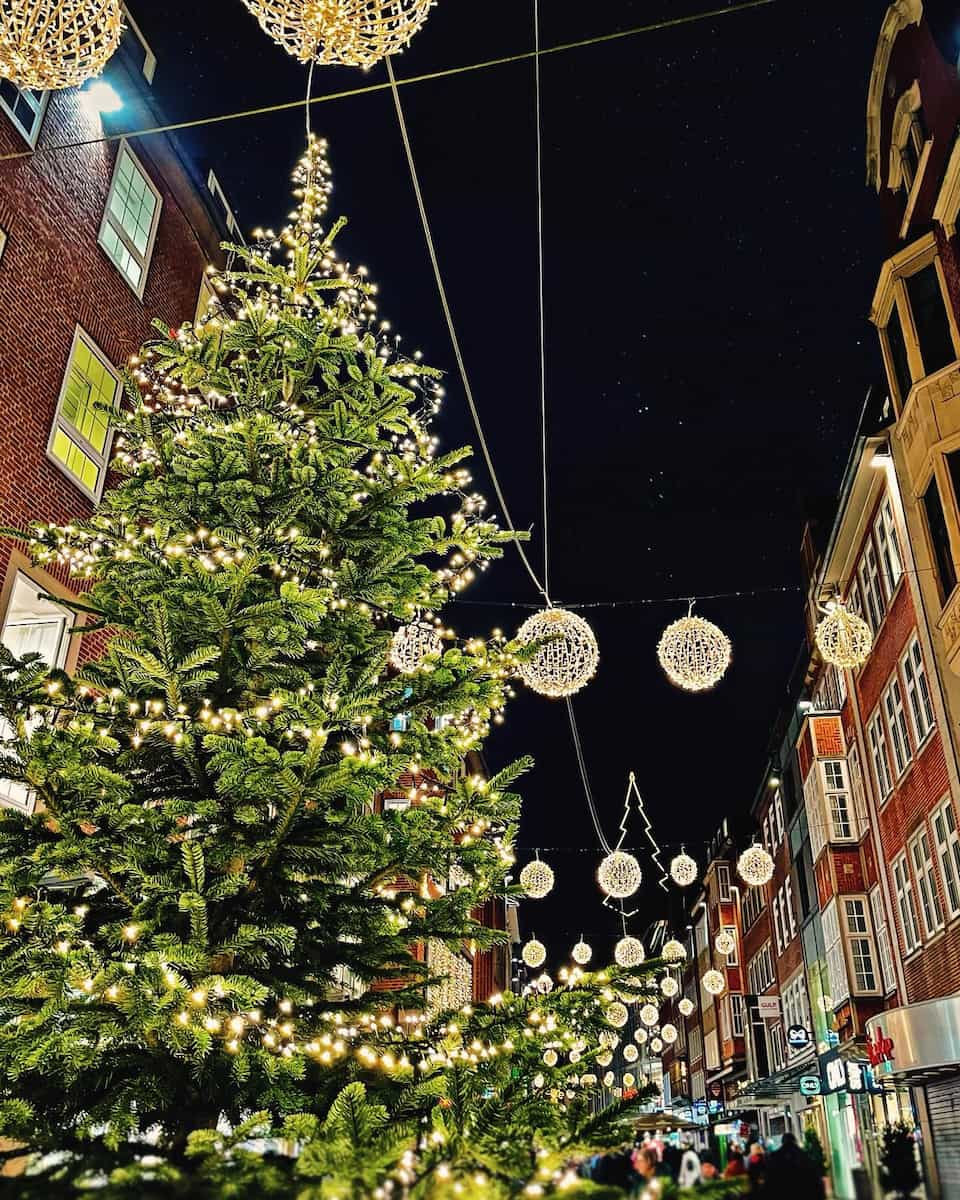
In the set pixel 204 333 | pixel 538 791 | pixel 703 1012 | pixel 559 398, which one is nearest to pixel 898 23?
pixel 559 398

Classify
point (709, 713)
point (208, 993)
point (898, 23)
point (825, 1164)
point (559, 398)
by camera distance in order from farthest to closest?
point (709, 713), point (559, 398), point (898, 23), point (208, 993), point (825, 1164)

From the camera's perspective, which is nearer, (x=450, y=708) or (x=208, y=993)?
(x=208, y=993)

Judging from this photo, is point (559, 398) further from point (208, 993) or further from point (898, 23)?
point (208, 993)

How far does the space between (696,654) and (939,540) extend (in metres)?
6.76

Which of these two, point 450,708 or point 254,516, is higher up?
point 254,516

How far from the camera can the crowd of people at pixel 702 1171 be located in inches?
89.4

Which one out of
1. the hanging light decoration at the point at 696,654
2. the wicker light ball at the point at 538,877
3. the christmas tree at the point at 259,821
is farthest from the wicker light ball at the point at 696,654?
the wicker light ball at the point at 538,877

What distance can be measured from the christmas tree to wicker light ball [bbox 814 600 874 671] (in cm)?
818

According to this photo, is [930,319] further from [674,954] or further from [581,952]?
[581,952]

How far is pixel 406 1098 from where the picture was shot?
17.6 ft

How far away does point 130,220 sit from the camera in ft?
47.9

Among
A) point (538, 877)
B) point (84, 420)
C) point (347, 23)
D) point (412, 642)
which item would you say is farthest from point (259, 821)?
point (538, 877)

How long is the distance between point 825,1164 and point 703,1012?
206ft

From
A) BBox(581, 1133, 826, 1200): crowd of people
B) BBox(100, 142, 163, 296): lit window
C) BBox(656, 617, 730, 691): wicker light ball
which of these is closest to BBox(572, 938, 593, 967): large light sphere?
BBox(656, 617, 730, 691): wicker light ball
